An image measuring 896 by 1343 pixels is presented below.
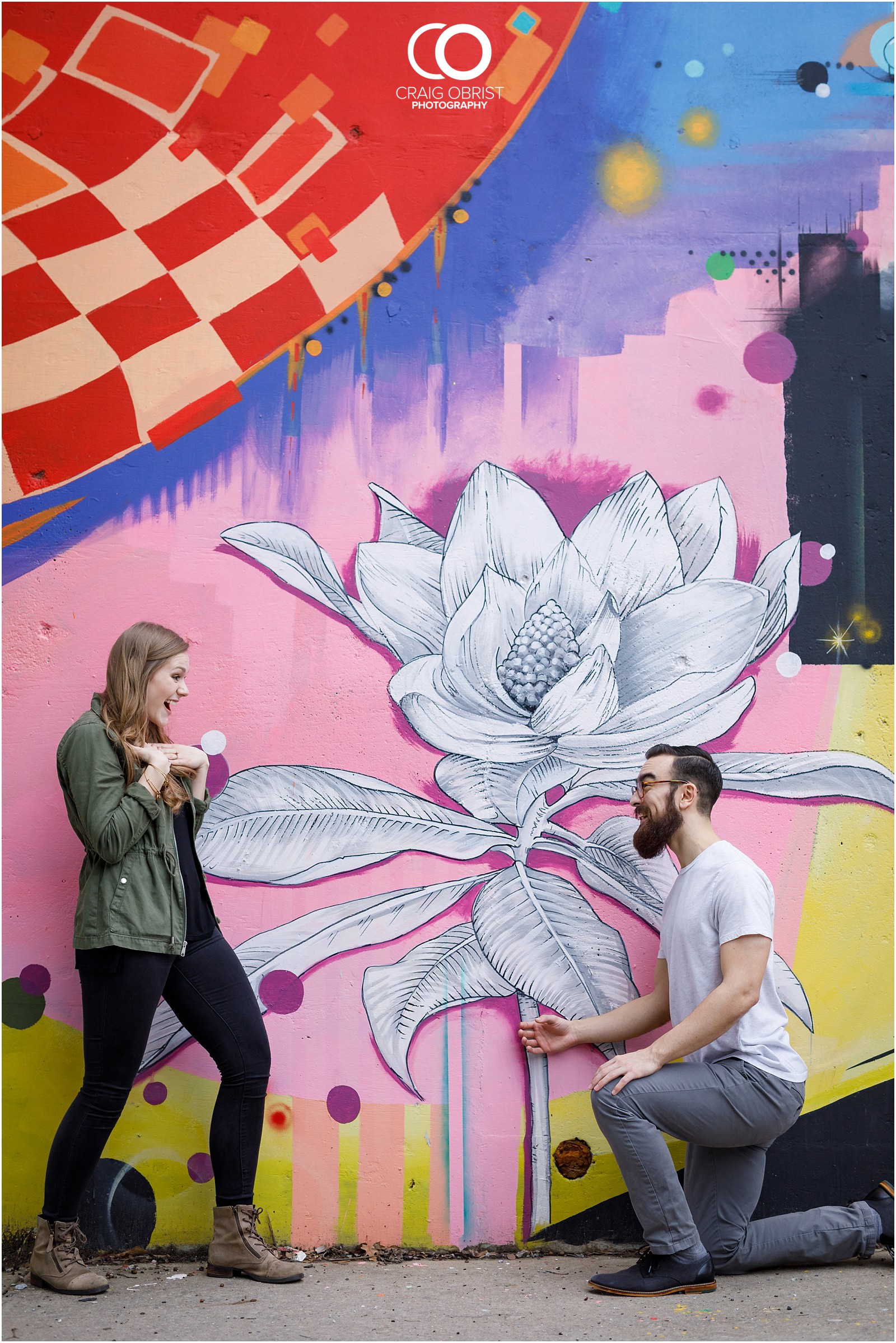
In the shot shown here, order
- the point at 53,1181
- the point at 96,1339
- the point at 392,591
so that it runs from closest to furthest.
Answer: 1. the point at 96,1339
2. the point at 53,1181
3. the point at 392,591

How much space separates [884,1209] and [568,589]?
7.09 ft

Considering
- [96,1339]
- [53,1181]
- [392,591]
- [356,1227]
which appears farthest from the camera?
[392,591]

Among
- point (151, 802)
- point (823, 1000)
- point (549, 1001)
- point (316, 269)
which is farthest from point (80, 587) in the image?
point (823, 1000)

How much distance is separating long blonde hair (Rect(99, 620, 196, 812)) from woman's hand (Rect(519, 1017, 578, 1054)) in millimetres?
1304

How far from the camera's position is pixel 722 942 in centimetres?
294

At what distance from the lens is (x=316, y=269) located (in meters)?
3.45

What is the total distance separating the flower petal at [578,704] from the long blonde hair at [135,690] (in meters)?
1.16

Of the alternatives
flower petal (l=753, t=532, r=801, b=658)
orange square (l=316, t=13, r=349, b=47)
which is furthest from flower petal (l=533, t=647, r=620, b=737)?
orange square (l=316, t=13, r=349, b=47)

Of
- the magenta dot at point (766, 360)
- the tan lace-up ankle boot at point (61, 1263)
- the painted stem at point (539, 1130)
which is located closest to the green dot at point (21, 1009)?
the tan lace-up ankle boot at point (61, 1263)

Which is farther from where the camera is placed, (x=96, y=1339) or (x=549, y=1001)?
(x=549, y=1001)

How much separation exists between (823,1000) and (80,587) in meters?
2.79

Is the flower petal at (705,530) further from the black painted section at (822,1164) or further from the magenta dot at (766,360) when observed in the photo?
the black painted section at (822,1164)

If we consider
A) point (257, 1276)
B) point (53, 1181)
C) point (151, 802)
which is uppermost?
point (151, 802)

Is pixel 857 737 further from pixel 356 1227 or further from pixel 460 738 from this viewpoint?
pixel 356 1227
